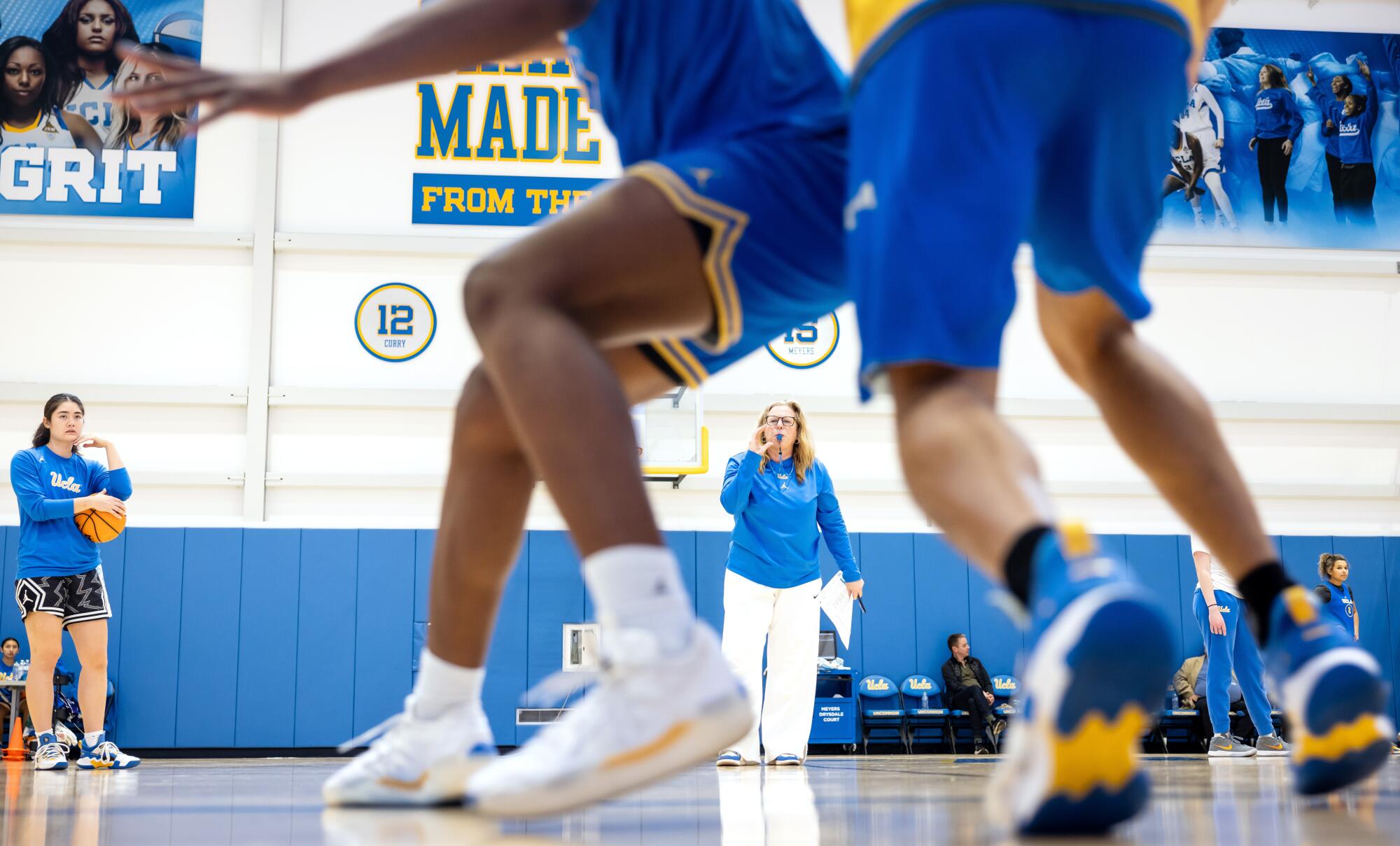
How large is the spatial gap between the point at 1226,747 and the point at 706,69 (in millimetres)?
7440

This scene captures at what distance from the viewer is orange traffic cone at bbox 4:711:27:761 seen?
7902 mm

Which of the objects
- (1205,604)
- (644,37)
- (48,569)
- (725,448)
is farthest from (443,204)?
(644,37)

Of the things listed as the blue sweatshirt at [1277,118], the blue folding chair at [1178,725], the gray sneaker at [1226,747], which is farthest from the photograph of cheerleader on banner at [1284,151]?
the gray sneaker at [1226,747]

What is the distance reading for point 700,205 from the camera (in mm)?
1434

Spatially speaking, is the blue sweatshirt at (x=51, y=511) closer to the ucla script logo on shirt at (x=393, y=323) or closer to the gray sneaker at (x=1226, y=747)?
the ucla script logo on shirt at (x=393, y=323)

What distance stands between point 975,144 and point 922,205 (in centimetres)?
8

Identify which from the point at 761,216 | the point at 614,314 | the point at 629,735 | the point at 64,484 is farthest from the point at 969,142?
the point at 64,484

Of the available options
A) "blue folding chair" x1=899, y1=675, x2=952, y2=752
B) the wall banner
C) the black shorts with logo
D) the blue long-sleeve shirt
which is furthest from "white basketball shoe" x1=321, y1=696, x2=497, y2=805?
the blue long-sleeve shirt

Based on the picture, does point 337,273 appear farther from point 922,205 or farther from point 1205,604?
point 922,205

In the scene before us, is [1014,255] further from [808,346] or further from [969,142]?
[808,346]

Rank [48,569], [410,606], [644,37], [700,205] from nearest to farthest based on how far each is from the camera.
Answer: [700,205]
[644,37]
[48,569]
[410,606]

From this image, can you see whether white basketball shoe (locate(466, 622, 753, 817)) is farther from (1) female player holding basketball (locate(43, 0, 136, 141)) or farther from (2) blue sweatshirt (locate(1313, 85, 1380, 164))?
(2) blue sweatshirt (locate(1313, 85, 1380, 164))

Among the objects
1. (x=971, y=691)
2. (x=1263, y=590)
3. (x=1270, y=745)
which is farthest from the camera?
(x=971, y=691)

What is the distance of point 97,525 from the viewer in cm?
591
